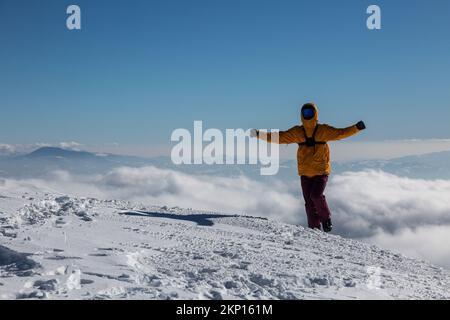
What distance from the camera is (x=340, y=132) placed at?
8906mm

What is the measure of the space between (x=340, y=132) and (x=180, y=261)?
17.3 feet

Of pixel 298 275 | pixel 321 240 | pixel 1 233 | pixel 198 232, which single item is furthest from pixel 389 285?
pixel 1 233

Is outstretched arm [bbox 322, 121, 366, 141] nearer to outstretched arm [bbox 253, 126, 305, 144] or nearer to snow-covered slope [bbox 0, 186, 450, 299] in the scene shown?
outstretched arm [bbox 253, 126, 305, 144]

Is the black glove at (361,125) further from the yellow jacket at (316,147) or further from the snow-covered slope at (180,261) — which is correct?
the snow-covered slope at (180,261)

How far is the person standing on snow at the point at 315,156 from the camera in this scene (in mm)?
8875

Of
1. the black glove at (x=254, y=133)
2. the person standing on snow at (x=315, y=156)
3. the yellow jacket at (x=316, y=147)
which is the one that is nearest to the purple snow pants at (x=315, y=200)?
the person standing on snow at (x=315, y=156)

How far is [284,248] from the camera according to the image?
19.9 ft

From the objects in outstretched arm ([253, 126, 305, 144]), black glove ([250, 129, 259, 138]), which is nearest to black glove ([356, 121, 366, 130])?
outstretched arm ([253, 126, 305, 144])

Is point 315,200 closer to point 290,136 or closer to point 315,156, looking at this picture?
point 315,156

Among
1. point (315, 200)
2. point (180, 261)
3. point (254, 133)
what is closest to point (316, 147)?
point (315, 200)

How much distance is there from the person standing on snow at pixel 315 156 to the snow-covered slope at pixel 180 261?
147 centimetres

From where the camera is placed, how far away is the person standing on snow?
8.88 metres

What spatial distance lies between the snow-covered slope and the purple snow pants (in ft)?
4.69
